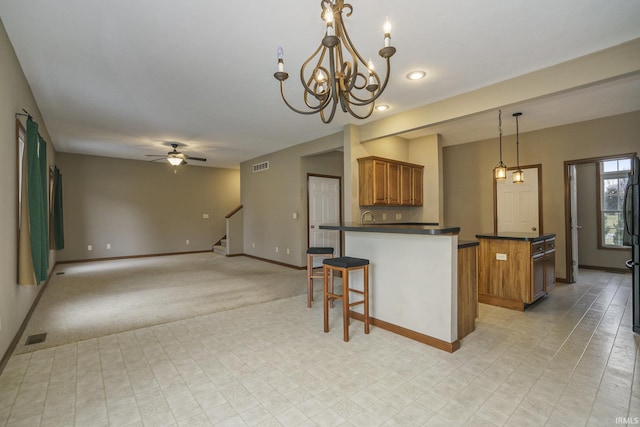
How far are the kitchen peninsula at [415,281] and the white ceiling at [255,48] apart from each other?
1664 mm

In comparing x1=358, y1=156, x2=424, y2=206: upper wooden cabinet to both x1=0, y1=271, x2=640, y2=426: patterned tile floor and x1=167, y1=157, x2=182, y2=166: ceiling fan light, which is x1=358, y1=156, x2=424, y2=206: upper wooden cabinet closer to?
x1=0, y1=271, x2=640, y2=426: patterned tile floor

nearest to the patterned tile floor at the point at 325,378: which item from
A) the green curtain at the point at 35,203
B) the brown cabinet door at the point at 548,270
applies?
the brown cabinet door at the point at 548,270

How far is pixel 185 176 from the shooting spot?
9.00 metres

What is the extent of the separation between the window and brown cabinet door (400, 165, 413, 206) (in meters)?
4.17

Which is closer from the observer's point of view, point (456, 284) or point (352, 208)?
point (456, 284)

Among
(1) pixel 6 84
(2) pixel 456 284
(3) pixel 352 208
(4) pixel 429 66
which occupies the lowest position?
(2) pixel 456 284

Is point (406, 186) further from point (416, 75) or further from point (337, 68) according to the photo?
point (337, 68)

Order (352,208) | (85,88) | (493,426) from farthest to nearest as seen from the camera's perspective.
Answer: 1. (352,208)
2. (85,88)
3. (493,426)

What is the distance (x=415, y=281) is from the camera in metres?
2.93

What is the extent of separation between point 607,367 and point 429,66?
302 centimetres

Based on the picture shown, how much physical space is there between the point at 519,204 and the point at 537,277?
2.42 metres

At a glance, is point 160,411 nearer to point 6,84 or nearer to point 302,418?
point 302,418

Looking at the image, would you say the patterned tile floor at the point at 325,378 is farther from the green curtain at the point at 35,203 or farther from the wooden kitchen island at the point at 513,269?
the green curtain at the point at 35,203

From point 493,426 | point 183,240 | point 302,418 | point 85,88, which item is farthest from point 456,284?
point 183,240
